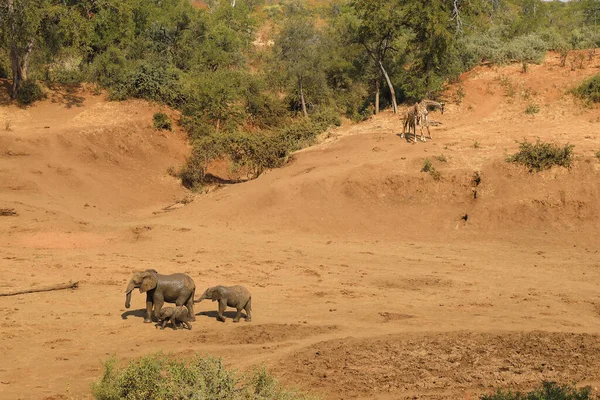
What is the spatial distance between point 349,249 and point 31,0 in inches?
778

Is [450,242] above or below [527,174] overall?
below

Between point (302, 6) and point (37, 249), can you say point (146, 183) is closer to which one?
point (37, 249)

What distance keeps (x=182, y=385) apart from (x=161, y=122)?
86.4 feet

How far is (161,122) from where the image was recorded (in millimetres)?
32938

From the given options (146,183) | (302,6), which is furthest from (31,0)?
(302,6)

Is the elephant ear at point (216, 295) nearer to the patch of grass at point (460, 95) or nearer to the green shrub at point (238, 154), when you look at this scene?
the green shrub at point (238, 154)

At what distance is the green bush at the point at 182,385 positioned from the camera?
7602 mm

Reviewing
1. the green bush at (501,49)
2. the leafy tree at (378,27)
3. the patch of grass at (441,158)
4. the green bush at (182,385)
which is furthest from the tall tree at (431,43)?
the green bush at (182,385)

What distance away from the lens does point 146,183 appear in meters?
28.9

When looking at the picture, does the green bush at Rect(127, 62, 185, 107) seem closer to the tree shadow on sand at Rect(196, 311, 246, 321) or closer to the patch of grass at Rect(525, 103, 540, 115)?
the patch of grass at Rect(525, 103, 540, 115)

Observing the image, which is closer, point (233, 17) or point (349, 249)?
point (349, 249)

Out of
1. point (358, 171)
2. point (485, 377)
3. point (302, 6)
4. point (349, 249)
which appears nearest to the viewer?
point (485, 377)

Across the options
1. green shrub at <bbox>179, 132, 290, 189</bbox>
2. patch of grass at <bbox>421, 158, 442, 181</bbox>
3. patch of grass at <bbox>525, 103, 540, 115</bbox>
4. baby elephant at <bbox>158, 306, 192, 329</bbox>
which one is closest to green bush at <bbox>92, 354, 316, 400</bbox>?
baby elephant at <bbox>158, 306, 192, 329</bbox>

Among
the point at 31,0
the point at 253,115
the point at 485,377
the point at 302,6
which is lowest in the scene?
the point at 485,377
